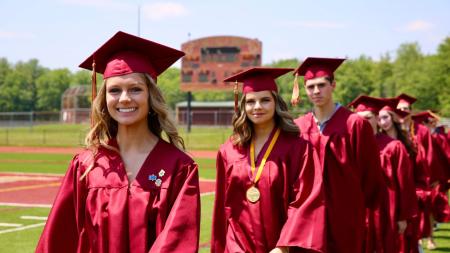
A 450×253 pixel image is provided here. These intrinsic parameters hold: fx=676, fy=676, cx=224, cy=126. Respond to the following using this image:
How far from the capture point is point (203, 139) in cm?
4350

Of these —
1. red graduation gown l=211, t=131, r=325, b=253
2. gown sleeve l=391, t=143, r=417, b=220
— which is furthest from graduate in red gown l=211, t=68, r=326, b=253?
gown sleeve l=391, t=143, r=417, b=220

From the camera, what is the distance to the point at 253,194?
482 cm

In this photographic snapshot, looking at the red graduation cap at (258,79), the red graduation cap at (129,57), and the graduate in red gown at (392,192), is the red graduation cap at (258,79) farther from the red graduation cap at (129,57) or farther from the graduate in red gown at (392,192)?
the graduate in red gown at (392,192)

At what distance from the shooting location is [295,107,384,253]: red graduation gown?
19.3ft

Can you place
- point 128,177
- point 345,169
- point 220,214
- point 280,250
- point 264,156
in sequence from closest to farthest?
point 128,177 < point 280,250 < point 264,156 < point 220,214 < point 345,169

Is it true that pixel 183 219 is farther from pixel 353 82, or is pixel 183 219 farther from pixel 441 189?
pixel 353 82

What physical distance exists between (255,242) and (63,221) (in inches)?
60.7

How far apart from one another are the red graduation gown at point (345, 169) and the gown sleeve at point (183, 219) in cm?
246

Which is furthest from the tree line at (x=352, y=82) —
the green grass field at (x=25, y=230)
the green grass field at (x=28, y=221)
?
the green grass field at (x=25, y=230)

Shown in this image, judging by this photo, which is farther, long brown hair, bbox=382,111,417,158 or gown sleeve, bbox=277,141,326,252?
long brown hair, bbox=382,111,417,158

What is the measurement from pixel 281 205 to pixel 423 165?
5760 millimetres

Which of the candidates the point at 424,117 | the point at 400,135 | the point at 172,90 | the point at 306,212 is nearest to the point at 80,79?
the point at 172,90

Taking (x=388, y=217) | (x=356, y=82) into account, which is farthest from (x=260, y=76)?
(x=356, y=82)

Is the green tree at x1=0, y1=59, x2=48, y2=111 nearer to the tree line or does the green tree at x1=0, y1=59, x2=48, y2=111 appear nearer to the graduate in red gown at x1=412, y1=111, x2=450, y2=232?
the tree line
